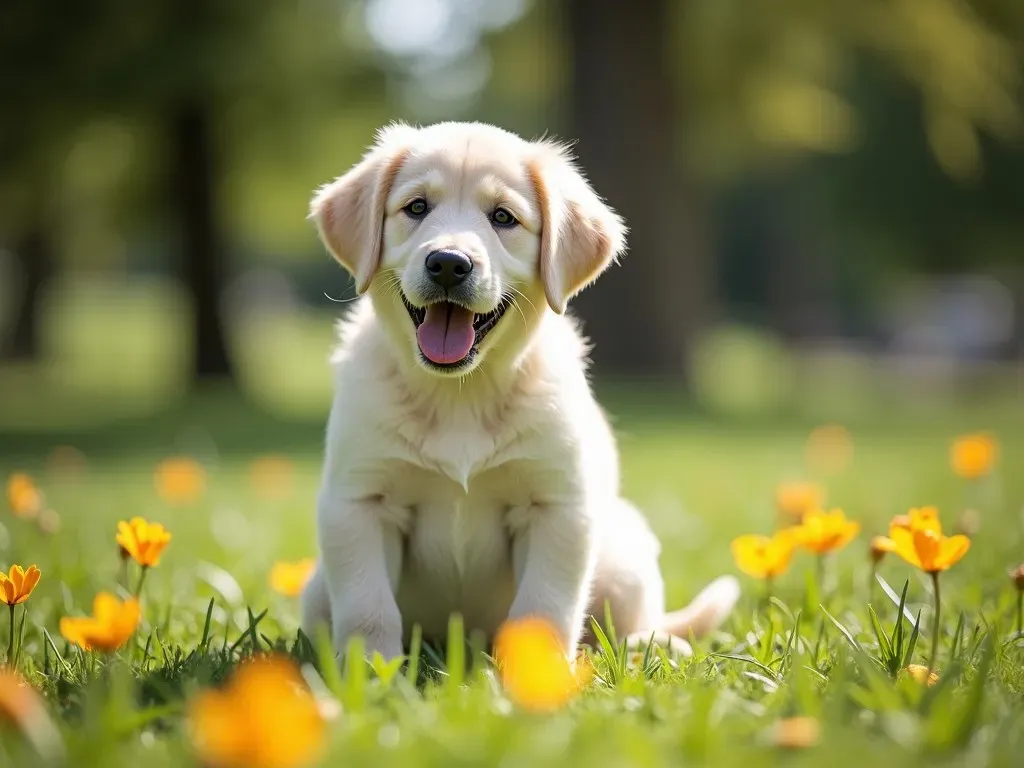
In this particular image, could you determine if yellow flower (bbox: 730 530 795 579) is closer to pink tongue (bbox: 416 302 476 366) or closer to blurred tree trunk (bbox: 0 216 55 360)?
pink tongue (bbox: 416 302 476 366)

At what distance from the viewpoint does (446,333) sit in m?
2.89

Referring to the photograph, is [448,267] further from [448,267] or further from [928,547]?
[928,547]

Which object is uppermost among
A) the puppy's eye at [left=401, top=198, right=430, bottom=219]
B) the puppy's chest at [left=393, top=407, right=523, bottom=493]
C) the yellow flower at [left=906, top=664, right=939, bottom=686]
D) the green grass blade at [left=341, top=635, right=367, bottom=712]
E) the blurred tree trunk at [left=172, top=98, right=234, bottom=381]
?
the puppy's eye at [left=401, top=198, right=430, bottom=219]

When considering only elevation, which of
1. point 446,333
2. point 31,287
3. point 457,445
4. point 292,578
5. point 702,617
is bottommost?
point 31,287

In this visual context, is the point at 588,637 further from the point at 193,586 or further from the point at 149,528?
the point at 193,586

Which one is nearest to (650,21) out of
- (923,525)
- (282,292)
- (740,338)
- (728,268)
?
(923,525)

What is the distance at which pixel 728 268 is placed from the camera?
46219 mm

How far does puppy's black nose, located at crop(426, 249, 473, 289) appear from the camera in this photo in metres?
2.74

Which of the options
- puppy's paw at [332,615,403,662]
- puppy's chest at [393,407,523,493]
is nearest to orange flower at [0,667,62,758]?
puppy's paw at [332,615,403,662]

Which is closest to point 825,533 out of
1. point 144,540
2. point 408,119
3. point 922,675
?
point 922,675

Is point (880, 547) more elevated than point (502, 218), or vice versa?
point (502, 218)

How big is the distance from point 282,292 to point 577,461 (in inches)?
2506

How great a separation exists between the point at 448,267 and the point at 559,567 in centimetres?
81

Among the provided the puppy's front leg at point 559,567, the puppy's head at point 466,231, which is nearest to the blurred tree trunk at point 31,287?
the puppy's head at point 466,231
